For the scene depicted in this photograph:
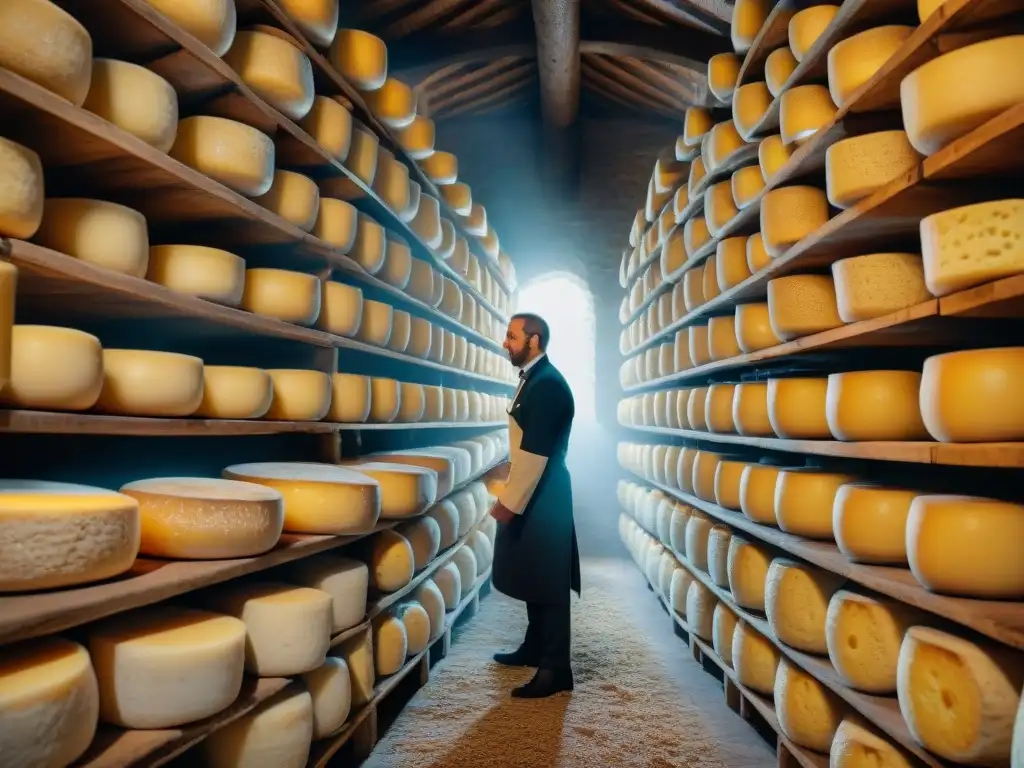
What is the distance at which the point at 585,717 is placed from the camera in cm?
256

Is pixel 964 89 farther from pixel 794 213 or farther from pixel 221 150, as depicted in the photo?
pixel 221 150

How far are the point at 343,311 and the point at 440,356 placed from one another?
1.26m

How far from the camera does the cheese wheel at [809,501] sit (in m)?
2.00

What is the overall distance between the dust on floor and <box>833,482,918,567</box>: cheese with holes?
2.94ft

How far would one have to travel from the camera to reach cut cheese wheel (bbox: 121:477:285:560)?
1448mm

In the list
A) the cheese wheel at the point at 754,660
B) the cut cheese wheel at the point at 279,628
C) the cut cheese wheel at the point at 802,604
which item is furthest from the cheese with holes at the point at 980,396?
the cut cheese wheel at the point at 279,628

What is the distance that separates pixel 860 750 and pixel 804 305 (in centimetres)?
104

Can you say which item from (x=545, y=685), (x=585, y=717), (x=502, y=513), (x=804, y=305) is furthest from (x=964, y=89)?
(x=545, y=685)

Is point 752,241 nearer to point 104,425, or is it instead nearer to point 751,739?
point 751,739

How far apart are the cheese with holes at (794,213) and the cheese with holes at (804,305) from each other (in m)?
0.11

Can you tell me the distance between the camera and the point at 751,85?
2555 mm

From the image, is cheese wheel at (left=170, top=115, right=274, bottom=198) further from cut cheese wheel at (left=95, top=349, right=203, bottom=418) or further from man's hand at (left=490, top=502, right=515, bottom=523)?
man's hand at (left=490, top=502, right=515, bottom=523)

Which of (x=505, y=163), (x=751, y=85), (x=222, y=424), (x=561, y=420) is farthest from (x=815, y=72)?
(x=505, y=163)

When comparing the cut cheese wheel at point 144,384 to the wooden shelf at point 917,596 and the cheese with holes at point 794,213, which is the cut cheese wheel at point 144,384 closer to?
the wooden shelf at point 917,596
